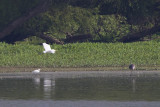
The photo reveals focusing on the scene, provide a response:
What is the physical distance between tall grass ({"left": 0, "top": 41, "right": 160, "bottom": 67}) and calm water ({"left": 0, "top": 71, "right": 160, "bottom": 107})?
192 centimetres

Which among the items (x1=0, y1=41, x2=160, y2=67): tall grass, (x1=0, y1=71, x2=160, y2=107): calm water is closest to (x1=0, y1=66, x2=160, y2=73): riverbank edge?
(x1=0, y1=41, x2=160, y2=67): tall grass

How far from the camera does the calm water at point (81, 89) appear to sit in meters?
12.5

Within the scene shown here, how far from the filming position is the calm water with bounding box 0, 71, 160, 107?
40.9 feet

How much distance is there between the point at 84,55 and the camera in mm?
22375

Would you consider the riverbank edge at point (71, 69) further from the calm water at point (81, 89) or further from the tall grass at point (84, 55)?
the calm water at point (81, 89)

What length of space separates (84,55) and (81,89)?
7.81 meters

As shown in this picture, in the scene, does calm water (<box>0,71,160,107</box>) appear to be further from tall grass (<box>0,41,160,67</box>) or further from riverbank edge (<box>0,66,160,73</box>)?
tall grass (<box>0,41,160,67</box>)

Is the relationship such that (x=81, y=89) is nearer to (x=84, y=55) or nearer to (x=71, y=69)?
(x=71, y=69)

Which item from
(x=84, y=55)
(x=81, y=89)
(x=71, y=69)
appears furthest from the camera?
(x=84, y=55)

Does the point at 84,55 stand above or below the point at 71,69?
above

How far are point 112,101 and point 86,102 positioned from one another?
652 millimetres

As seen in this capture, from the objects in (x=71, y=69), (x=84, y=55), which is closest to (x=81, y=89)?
(x=71, y=69)

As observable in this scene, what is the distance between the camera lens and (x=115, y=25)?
3203 centimetres

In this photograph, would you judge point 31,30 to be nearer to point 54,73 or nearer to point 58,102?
point 54,73
